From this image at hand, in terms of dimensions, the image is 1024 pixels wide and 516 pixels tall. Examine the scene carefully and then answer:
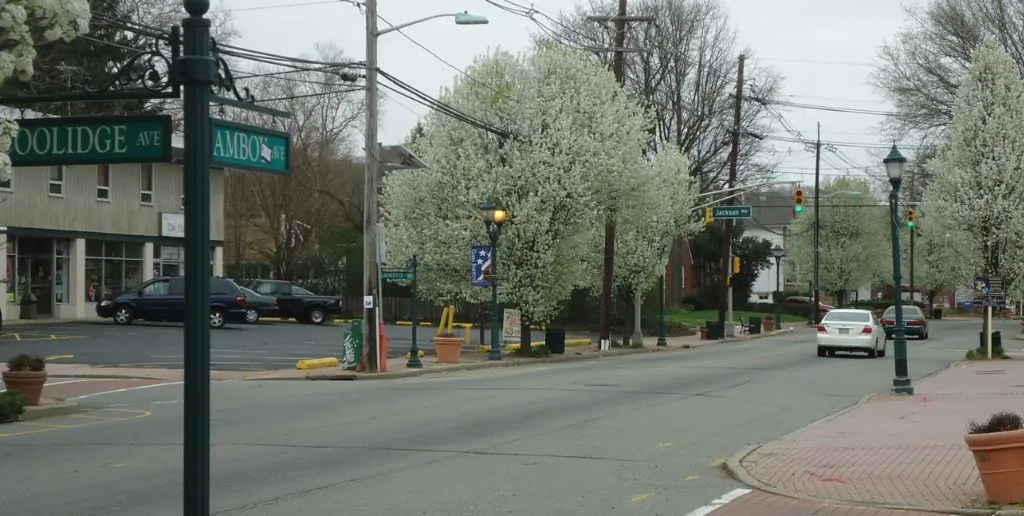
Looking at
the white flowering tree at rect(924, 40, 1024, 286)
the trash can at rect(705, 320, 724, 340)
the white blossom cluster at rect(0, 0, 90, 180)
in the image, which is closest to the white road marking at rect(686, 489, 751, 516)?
the white blossom cluster at rect(0, 0, 90, 180)

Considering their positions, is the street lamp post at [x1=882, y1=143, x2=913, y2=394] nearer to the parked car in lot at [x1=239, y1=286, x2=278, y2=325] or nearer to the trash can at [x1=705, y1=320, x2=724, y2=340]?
the parked car in lot at [x1=239, y1=286, x2=278, y2=325]

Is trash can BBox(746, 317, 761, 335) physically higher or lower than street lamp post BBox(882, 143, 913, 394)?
lower

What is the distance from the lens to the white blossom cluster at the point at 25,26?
7504mm

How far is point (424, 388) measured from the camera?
23.0 meters

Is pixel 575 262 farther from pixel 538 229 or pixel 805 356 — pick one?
pixel 805 356

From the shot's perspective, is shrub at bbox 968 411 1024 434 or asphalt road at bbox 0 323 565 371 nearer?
shrub at bbox 968 411 1024 434

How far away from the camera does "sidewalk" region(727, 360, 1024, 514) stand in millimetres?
10969

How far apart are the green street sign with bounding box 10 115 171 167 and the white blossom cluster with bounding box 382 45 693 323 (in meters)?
26.9

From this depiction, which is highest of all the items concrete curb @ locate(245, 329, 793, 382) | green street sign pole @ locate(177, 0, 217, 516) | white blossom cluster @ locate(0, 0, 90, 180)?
white blossom cluster @ locate(0, 0, 90, 180)

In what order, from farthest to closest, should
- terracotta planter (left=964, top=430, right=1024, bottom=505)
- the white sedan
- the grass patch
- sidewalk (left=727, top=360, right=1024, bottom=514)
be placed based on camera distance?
the grass patch
the white sedan
sidewalk (left=727, top=360, right=1024, bottom=514)
terracotta planter (left=964, top=430, right=1024, bottom=505)

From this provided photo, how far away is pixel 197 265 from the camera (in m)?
5.24

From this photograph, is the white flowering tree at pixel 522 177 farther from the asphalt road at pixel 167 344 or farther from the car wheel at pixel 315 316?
the car wheel at pixel 315 316

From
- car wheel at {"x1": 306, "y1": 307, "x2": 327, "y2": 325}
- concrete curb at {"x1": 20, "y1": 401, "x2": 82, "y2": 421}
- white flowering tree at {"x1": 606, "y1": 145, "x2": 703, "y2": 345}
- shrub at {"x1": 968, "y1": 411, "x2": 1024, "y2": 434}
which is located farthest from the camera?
car wheel at {"x1": 306, "y1": 307, "x2": 327, "y2": 325}

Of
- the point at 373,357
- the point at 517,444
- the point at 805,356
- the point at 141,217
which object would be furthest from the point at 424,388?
the point at 141,217
